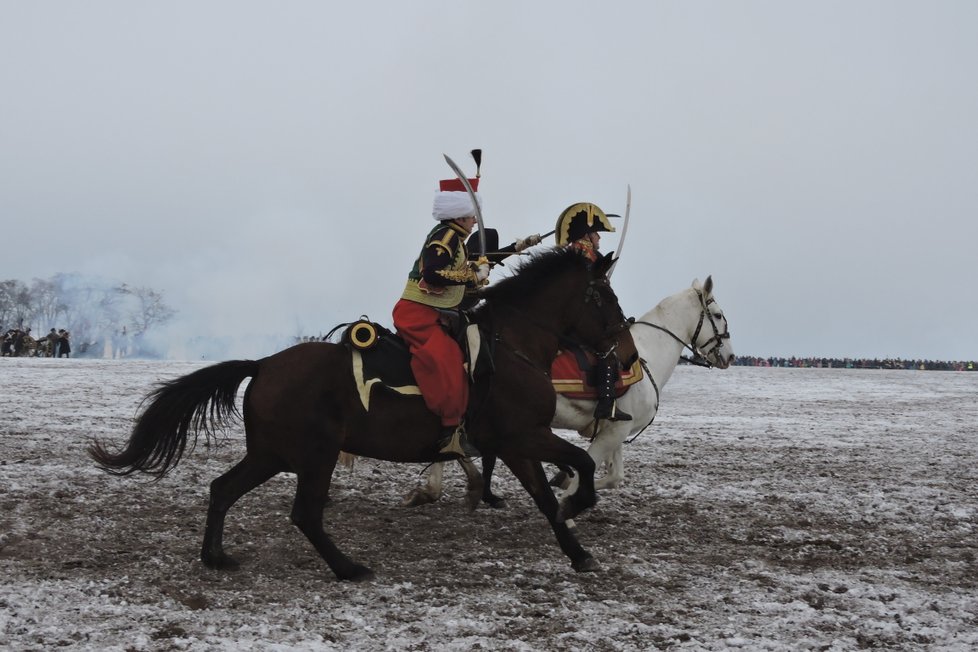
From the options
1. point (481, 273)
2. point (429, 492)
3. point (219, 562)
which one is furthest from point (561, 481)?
point (219, 562)

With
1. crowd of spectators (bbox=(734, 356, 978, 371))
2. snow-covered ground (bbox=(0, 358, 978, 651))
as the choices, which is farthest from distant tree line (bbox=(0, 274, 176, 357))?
snow-covered ground (bbox=(0, 358, 978, 651))

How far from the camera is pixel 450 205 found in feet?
22.7

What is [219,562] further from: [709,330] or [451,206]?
[709,330]

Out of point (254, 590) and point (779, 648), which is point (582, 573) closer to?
point (779, 648)

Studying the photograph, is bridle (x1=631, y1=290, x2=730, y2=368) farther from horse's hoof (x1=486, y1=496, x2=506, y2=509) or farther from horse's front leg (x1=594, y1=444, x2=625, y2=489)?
horse's hoof (x1=486, y1=496, x2=506, y2=509)

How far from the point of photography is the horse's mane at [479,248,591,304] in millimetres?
7113

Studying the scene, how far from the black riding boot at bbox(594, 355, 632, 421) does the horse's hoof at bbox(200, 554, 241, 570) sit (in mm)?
3528

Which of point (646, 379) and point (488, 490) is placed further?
point (488, 490)

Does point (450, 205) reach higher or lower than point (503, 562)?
higher

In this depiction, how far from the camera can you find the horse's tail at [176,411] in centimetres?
647

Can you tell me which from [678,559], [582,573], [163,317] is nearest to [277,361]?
[582,573]

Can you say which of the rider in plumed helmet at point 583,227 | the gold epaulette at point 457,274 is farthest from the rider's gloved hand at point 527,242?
the gold epaulette at point 457,274

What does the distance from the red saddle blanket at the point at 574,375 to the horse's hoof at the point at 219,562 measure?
10.9ft

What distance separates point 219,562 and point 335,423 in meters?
1.24
